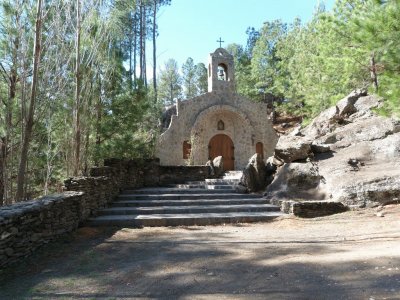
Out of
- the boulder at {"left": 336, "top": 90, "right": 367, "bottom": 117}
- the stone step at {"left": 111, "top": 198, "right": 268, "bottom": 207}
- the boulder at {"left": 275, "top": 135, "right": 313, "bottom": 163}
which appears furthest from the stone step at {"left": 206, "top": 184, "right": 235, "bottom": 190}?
the boulder at {"left": 336, "top": 90, "right": 367, "bottom": 117}

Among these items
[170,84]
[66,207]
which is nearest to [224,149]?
[66,207]

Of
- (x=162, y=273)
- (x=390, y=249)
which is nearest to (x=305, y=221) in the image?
(x=390, y=249)

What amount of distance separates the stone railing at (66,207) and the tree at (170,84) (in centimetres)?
3079

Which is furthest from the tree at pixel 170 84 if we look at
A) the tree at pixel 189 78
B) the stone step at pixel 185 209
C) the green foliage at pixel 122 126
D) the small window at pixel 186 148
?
the stone step at pixel 185 209

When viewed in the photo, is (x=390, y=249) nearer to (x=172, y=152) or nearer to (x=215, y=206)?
(x=215, y=206)

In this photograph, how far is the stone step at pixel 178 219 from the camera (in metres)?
7.12

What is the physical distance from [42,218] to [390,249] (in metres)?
5.01

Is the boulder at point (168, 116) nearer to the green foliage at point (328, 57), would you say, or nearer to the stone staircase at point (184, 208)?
the green foliage at point (328, 57)

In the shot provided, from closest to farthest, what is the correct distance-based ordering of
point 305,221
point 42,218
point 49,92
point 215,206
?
point 42,218 → point 305,221 → point 49,92 → point 215,206

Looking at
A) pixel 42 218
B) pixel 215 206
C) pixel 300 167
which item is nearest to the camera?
pixel 42 218

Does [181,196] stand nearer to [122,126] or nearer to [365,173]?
[122,126]

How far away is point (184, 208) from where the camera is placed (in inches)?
324

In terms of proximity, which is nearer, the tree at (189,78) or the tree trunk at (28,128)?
the tree trunk at (28,128)

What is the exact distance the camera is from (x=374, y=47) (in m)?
5.55
